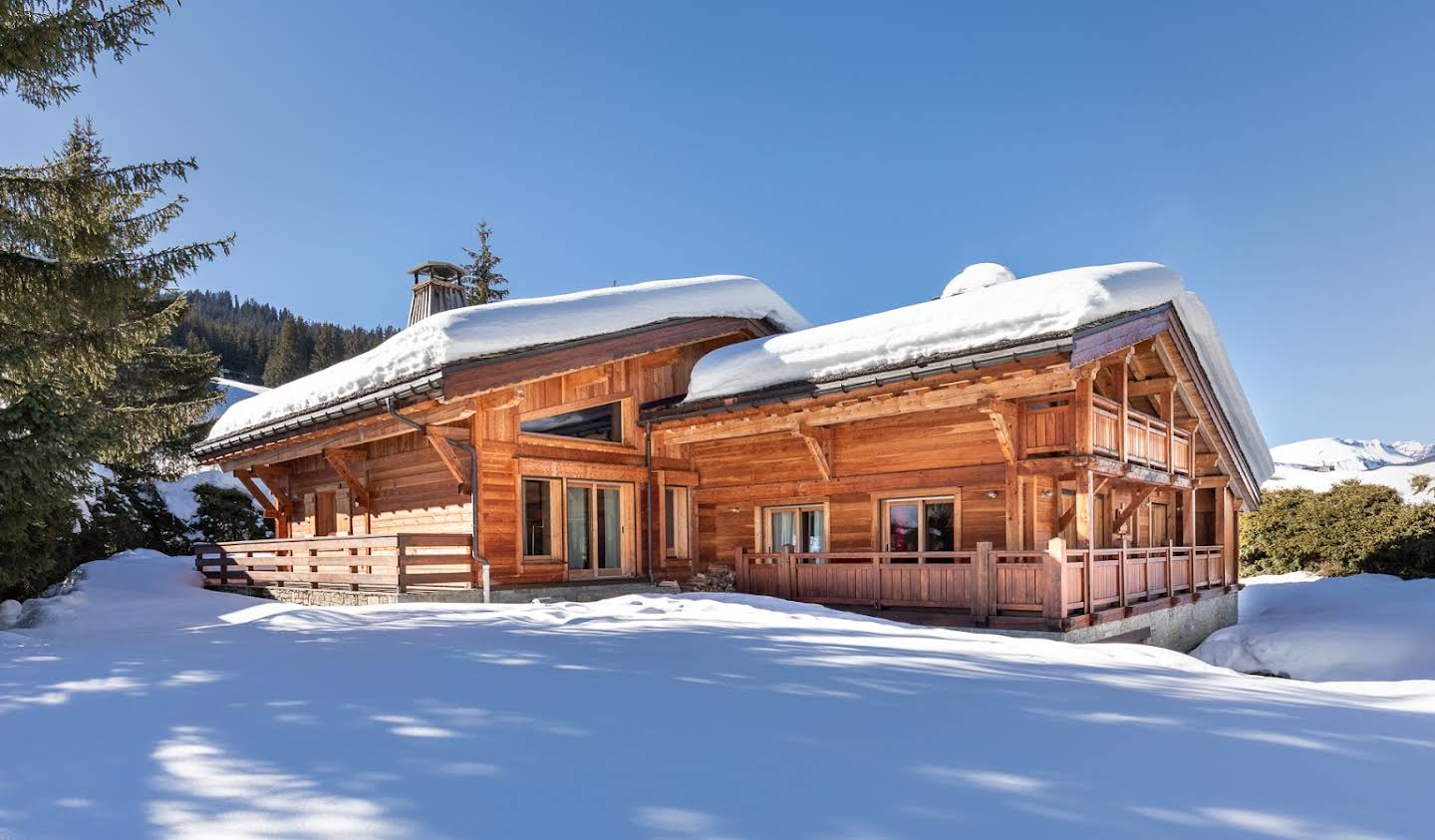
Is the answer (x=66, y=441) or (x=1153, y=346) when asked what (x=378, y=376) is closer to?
(x=66, y=441)

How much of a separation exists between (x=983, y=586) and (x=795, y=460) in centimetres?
424

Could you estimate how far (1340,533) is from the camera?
81.4 feet

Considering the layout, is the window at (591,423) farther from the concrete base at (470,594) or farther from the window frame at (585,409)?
the concrete base at (470,594)

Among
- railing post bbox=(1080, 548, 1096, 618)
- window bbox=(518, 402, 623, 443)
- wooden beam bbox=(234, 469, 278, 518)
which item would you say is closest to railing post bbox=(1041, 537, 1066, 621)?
railing post bbox=(1080, 548, 1096, 618)

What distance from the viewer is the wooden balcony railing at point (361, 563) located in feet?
41.8

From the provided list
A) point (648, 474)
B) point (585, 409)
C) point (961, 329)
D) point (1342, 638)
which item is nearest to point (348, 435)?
point (585, 409)

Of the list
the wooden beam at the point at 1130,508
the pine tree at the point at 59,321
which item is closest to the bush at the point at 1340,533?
the wooden beam at the point at 1130,508

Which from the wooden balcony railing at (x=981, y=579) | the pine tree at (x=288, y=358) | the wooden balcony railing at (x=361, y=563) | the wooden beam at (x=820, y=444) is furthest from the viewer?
the pine tree at (x=288, y=358)

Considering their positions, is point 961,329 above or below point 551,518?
above

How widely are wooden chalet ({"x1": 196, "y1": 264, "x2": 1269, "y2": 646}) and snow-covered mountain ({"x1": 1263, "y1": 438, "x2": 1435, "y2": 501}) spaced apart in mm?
14021

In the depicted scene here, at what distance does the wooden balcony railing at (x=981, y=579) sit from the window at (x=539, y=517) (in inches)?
125

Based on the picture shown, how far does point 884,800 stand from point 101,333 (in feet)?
36.9

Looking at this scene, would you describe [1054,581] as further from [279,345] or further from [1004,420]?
[279,345]

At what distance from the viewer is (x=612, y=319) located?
1412 cm
